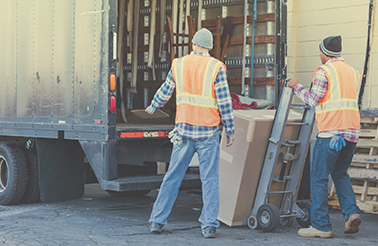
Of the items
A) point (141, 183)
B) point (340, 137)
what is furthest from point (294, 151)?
point (141, 183)

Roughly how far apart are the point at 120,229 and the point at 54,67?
1957 millimetres

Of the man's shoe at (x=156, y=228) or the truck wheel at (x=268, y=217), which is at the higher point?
the truck wheel at (x=268, y=217)

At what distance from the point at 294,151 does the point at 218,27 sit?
93.2 inches

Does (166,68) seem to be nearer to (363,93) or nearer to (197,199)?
(197,199)

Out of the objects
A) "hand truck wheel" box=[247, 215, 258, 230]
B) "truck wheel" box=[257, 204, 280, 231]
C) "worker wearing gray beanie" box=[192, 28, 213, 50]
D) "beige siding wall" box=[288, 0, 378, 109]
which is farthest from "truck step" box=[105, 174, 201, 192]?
"beige siding wall" box=[288, 0, 378, 109]

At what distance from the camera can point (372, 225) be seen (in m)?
6.29

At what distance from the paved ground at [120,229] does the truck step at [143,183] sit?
15.5 inches

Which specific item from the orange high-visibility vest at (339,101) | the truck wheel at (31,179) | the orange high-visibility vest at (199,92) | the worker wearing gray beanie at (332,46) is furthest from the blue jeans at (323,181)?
the truck wheel at (31,179)

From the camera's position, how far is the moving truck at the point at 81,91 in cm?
583

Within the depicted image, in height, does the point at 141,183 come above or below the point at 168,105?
below

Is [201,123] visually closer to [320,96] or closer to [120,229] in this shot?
[320,96]

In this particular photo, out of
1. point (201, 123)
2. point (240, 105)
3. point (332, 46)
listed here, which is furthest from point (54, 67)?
point (332, 46)

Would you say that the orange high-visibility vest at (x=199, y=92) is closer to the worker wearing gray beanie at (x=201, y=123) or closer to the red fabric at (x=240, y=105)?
the worker wearing gray beanie at (x=201, y=123)

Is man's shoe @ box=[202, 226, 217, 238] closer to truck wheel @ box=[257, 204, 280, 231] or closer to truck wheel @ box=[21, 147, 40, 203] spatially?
truck wheel @ box=[257, 204, 280, 231]
